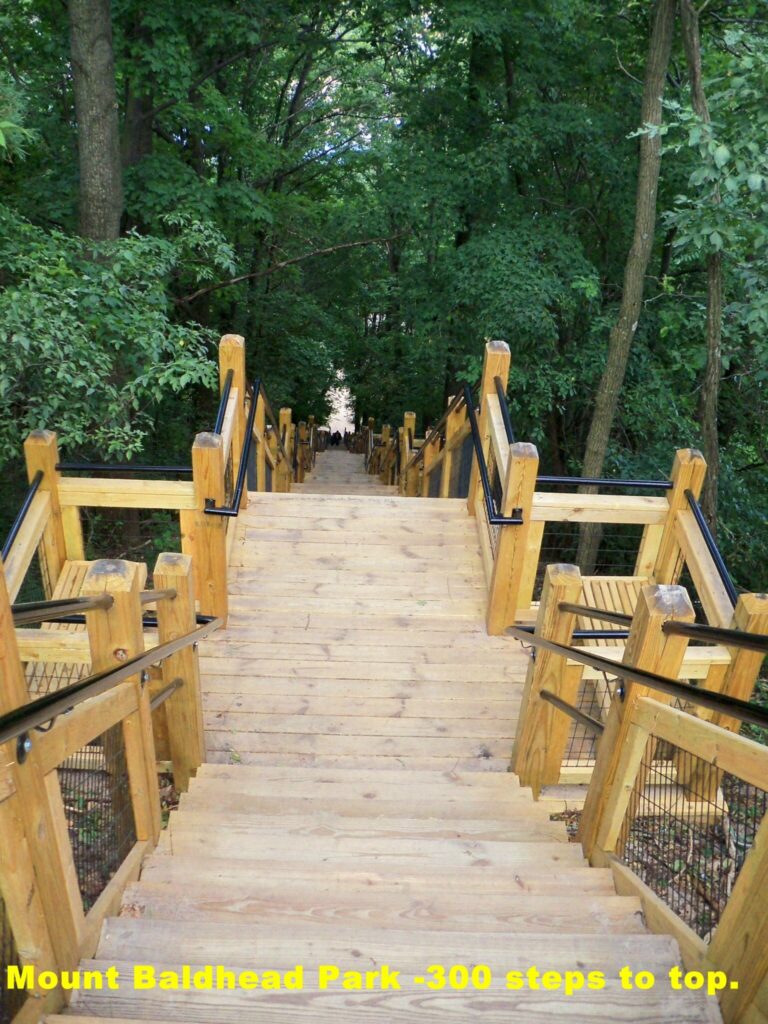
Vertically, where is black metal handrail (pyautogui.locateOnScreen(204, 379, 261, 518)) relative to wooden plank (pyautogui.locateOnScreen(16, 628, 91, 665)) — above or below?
above

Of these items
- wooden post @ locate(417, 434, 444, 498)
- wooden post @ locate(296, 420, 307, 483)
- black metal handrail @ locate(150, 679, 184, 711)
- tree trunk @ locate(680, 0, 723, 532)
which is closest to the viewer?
black metal handrail @ locate(150, 679, 184, 711)

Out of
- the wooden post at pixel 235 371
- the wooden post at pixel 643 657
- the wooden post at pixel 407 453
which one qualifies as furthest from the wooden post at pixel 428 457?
the wooden post at pixel 643 657

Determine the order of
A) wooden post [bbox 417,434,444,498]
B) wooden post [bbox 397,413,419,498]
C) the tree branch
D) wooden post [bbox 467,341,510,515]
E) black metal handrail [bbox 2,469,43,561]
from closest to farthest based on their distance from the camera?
black metal handrail [bbox 2,469,43,561] → wooden post [bbox 467,341,510,515] → wooden post [bbox 417,434,444,498] → the tree branch → wooden post [bbox 397,413,419,498]

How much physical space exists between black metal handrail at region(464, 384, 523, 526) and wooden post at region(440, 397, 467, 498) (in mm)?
614

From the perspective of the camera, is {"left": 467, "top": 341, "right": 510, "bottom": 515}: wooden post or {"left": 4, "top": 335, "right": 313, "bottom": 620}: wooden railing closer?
{"left": 4, "top": 335, "right": 313, "bottom": 620}: wooden railing

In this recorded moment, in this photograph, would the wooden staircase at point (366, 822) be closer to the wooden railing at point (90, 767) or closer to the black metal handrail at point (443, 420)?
the wooden railing at point (90, 767)

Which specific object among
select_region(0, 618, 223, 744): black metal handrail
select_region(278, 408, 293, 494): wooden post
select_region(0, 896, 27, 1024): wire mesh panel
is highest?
select_region(0, 618, 223, 744): black metal handrail

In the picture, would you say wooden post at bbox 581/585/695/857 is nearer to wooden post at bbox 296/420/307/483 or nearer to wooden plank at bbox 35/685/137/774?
wooden plank at bbox 35/685/137/774

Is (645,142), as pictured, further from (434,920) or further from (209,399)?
(209,399)

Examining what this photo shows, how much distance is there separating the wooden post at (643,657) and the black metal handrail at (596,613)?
32cm

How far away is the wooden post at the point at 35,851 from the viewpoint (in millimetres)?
1386

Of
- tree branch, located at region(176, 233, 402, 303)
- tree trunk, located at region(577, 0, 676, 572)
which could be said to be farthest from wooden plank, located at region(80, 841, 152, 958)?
tree branch, located at region(176, 233, 402, 303)

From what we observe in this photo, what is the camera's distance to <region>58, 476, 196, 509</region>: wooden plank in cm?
416

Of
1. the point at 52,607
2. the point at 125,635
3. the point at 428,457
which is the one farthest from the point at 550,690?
the point at 428,457
